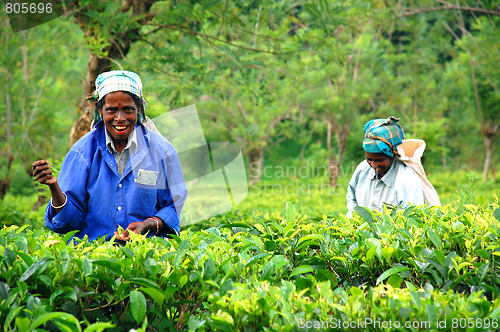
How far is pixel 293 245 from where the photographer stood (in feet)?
7.36

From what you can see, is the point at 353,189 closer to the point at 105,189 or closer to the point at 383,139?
the point at 383,139

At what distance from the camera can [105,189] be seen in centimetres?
270

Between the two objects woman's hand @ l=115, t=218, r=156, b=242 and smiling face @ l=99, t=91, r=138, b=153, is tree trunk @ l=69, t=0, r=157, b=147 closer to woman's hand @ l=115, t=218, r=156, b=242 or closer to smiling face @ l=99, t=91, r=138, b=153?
smiling face @ l=99, t=91, r=138, b=153

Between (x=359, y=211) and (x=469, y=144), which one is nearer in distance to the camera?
(x=359, y=211)

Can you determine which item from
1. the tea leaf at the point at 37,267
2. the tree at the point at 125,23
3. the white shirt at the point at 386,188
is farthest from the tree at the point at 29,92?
the tea leaf at the point at 37,267

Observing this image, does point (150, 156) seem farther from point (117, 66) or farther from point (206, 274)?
point (117, 66)

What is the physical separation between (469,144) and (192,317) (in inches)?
729

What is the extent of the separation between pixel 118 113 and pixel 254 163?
38.0 feet

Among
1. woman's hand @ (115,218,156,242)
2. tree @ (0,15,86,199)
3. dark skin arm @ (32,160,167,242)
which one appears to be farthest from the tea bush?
tree @ (0,15,86,199)

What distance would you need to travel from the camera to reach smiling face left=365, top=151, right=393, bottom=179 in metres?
3.72

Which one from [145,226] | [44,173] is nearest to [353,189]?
[145,226]

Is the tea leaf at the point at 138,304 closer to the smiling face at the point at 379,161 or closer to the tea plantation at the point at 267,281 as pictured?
the tea plantation at the point at 267,281

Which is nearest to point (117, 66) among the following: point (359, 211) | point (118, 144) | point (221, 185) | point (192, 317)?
point (221, 185)

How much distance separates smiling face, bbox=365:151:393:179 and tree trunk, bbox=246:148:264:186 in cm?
1038
